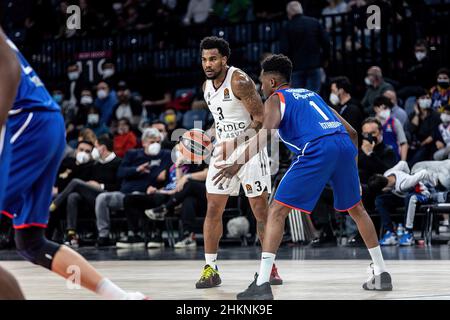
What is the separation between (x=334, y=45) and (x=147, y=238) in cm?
477

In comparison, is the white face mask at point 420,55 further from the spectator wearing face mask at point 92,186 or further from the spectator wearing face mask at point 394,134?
the spectator wearing face mask at point 92,186

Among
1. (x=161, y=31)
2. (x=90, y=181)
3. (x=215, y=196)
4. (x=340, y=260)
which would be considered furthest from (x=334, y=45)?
(x=215, y=196)

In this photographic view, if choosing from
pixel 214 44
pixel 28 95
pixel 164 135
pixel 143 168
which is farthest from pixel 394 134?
pixel 28 95

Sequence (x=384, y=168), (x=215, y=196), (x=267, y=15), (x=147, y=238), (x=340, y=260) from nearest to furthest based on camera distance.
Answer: (x=215, y=196)
(x=340, y=260)
(x=384, y=168)
(x=147, y=238)
(x=267, y=15)

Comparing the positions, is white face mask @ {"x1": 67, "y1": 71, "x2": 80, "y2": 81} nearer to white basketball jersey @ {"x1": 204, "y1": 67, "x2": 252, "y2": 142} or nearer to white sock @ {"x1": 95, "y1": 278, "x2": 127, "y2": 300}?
white basketball jersey @ {"x1": 204, "y1": 67, "x2": 252, "y2": 142}

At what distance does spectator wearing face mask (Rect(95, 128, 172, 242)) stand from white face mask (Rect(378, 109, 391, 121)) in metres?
2.99

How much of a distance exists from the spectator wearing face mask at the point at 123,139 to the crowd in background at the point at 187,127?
0.05ft

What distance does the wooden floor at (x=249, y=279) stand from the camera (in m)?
5.45

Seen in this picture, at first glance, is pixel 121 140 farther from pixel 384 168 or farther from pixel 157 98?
pixel 384 168

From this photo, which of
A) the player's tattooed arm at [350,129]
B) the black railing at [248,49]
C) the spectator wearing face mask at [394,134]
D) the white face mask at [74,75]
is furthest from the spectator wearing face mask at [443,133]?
the white face mask at [74,75]

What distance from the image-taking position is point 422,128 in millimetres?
12023

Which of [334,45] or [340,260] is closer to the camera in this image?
[340,260]

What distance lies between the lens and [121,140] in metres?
13.8

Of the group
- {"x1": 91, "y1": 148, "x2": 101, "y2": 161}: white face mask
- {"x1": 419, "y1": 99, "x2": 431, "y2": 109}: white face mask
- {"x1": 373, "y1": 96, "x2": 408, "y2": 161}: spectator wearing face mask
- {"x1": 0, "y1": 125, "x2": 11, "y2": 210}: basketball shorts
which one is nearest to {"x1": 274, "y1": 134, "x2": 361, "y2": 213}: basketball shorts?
{"x1": 0, "y1": 125, "x2": 11, "y2": 210}: basketball shorts
